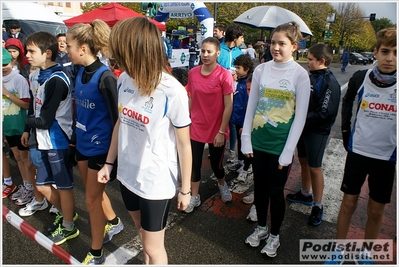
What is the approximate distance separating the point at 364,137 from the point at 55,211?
3.26 meters

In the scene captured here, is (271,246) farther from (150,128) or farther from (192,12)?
(192,12)

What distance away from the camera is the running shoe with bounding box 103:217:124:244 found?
281cm

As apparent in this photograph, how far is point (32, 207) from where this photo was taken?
3340 millimetres

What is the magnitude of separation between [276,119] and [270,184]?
0.58 metres

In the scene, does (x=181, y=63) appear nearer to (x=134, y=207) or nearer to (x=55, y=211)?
(x=55, y=211)

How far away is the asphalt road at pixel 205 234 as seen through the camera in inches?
103

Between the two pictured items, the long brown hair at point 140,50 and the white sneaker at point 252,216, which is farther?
the white sneaker at point 252,216

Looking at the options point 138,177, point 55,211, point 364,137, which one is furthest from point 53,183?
point 364,137

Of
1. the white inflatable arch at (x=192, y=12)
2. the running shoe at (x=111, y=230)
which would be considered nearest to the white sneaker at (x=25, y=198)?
the running shoe at (x=111, y=230)

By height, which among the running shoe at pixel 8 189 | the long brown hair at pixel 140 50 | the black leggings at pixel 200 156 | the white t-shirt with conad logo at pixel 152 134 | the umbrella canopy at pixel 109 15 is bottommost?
the running shoe at pixel 8 189

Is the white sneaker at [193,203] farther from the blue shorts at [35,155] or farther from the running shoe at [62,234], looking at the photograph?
the blue shorts at [35,155]

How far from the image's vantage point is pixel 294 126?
2.33 meters

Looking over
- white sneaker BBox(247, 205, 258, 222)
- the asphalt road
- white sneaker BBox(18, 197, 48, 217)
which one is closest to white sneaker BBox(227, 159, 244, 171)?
the asphalt road

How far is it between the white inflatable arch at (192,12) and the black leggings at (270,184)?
29.5 feet
